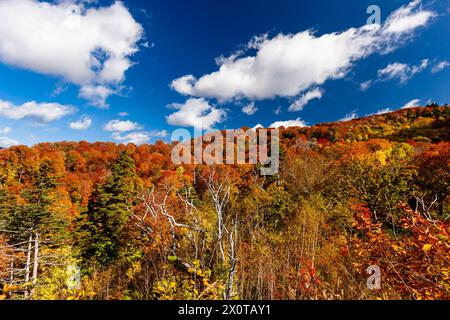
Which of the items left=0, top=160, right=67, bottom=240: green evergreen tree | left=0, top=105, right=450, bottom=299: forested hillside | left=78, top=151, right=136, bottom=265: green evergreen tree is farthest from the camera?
left=78, top=151, right=136, bottom=265: green evergreen tree

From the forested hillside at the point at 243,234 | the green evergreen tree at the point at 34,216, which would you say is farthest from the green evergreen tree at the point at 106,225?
the green evergreen tree at the point at 34,216

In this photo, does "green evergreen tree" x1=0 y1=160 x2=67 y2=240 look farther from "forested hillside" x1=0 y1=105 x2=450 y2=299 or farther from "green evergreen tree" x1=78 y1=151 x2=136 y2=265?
"green evergreen tree" x1=78 y1=151 x2=136 y2=265

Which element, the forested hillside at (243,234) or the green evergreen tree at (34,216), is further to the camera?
the green evergreen tree at (34,216)

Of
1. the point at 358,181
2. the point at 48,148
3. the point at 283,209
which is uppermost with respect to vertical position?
the point at 48,148

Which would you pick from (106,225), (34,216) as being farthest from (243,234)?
(34,216)

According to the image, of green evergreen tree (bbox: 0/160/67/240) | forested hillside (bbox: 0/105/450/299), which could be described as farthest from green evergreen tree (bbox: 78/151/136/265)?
green evergreen tree (bbox: 0/160/67/240)

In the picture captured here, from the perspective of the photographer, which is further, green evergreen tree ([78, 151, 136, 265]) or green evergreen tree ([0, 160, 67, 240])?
green evergreen tree ([78, 151, 136, 265])

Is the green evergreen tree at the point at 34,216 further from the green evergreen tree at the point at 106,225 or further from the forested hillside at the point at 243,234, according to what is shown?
the green evergreen tree at the point at 106,225

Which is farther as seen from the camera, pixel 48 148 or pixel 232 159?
pixel 48 148
